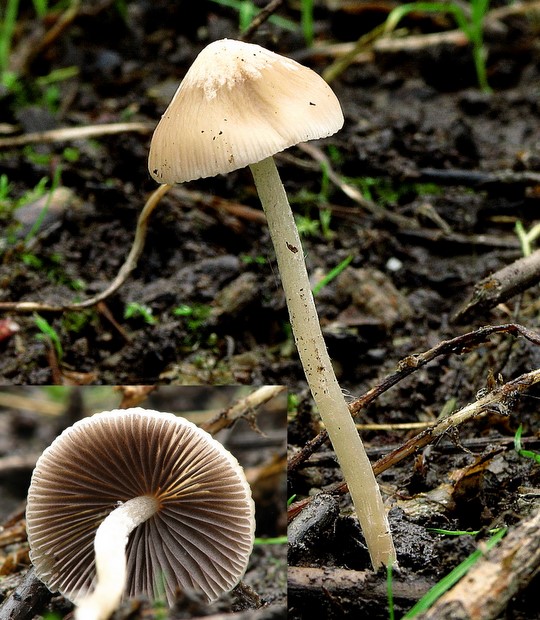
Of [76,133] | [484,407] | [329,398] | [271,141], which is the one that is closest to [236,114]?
[271,141]

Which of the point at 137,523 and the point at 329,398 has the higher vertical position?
the point at 329,398

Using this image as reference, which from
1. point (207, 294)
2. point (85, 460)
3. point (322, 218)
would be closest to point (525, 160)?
point (322, 218)

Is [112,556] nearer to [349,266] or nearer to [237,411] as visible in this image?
[237,411]

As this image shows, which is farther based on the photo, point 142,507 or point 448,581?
point 142,507

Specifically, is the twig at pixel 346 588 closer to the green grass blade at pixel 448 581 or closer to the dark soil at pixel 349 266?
→ the dark soil at pixel 349 266

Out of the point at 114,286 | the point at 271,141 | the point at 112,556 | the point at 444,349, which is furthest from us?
the point at 114,286

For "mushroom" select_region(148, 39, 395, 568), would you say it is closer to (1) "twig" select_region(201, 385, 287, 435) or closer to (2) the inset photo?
(2) the inset photo

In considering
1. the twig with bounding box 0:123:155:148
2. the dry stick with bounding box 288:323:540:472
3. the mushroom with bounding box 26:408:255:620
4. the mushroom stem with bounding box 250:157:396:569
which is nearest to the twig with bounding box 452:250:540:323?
the dry stick with bounding box 288:323:540:472
